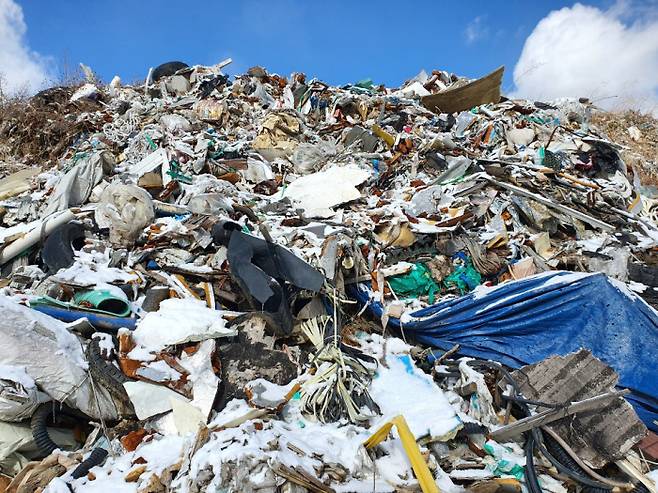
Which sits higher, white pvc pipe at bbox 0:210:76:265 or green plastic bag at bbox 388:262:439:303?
white pvc pipe at bbox 0:210:76:265

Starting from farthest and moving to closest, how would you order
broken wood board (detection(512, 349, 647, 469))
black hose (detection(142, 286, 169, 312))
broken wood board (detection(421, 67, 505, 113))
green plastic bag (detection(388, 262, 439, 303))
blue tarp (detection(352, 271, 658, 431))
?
broken wood board (detection(421, 67, 505, 113)), green plastic bag (detection(388, 262, 439, 303)), black hose (detection(142, 286, 169, 312)), blue tarp (detection(352, 271, 658, 431)), broken wood board (detection(512, 349, 647, 469))

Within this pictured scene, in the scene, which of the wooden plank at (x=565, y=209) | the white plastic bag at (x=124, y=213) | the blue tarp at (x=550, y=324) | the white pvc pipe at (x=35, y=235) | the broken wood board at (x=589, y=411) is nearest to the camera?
the broken wood board at (x=589, y=411)

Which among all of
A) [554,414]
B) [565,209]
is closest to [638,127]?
[565,209]

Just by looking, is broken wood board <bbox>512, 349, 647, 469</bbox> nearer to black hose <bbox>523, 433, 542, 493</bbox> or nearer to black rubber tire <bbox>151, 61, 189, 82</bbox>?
black hose <bbox>523, 433, 542, 493</bbox>

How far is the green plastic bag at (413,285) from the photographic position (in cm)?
403

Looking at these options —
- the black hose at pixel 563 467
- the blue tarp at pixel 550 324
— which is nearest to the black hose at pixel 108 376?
the blue tarp at pixel 550 324

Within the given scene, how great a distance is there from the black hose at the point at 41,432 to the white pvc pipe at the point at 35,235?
2.07 metres

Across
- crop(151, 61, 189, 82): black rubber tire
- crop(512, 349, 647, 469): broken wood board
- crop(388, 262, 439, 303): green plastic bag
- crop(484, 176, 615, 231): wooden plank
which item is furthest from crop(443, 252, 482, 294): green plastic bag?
crop(151, 61, 189, 82): black rubber tire

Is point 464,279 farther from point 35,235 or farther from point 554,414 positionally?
point 35,235

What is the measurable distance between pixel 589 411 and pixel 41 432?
318 centimetres

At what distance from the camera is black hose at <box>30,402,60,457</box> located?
2.38 metres

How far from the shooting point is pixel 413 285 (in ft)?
13.3

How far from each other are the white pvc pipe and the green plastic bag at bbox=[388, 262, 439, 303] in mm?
3194

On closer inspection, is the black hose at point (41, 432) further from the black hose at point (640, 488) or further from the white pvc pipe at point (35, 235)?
the black hose at point (640, 488)
